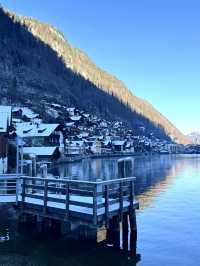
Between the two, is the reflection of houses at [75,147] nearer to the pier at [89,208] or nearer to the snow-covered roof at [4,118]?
the snow-covered roof at [4,118]

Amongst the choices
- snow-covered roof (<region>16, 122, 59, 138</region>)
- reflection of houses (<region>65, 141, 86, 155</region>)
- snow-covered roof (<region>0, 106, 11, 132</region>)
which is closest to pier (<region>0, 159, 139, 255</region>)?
snow-covered roof (<region>0, 106, 11, 132</region>)

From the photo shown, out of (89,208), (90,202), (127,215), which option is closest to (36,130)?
(127,215)

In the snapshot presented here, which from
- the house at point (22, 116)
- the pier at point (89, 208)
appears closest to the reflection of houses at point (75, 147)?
the house at point (22, 116)

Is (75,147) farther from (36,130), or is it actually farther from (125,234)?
(125,234)

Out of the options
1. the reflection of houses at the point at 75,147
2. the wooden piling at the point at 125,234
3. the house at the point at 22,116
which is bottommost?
the wooden piling at the point at 125,234

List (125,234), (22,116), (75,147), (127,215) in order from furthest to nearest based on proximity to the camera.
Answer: (75,147)
(22,116)
(127,215)
(125,234)

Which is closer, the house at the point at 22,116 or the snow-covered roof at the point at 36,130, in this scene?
the snow-covered roof at the point at 36,130

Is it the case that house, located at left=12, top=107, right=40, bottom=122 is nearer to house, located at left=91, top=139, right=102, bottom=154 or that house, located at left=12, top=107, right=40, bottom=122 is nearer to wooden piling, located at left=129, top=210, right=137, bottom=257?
house, located at left=91, top=139, right=102, bottom=154

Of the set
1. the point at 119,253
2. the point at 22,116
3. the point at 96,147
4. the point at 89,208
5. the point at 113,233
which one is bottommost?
the point at 119,253

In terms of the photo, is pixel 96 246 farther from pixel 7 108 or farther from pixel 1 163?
pixel 7 108

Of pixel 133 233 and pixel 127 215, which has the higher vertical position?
pixel 127 215

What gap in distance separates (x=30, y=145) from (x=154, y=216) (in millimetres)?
78702

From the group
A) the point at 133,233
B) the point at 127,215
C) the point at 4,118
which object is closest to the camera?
the point at 133,233

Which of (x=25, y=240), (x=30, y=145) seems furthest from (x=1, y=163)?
(x=30, y=145)
